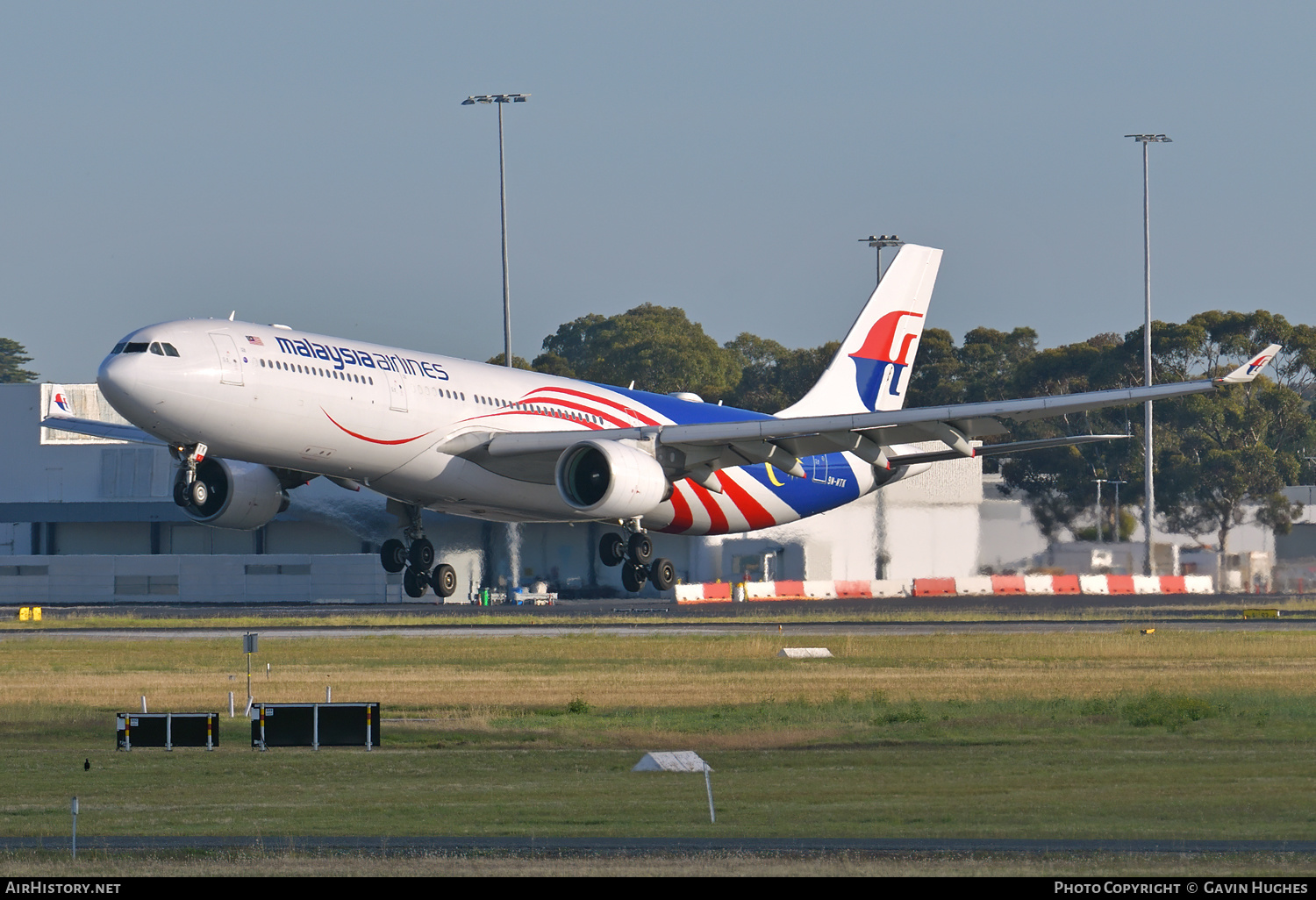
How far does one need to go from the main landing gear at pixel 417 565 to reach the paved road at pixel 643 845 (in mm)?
26011

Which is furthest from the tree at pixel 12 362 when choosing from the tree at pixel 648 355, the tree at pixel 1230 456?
the tree at pixel 1230 456

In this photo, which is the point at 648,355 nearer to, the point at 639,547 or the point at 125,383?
the point at 639,547

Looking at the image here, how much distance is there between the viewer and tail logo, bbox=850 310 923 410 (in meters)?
55.1

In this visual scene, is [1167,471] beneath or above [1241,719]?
above

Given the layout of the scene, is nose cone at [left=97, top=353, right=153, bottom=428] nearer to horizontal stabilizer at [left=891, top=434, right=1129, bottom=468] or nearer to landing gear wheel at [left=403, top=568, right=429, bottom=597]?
landing gear wheel at [left=403, top=568, right=429, bottom=597]

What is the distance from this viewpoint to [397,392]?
39.6 m

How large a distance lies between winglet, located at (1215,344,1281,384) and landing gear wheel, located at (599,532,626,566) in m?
15.8

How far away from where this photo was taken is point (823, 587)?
78312 millimetres

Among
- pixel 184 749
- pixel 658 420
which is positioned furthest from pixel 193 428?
pixel 658 420

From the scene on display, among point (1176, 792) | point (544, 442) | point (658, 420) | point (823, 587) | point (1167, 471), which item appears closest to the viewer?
point (1176, 792)

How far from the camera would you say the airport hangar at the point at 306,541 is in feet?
253

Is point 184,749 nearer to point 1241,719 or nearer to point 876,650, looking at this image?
point 1241,719

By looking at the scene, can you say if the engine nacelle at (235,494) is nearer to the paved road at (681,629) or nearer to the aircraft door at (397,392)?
the aircraft door at (397,392)

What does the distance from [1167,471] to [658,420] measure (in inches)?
2773
